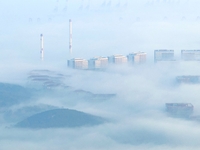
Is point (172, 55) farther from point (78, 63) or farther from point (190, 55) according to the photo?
point (78, 63)

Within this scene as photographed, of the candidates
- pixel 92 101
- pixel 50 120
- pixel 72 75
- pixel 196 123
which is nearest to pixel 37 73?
pixel 72 75

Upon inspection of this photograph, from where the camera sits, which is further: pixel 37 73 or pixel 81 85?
pixel 37 73

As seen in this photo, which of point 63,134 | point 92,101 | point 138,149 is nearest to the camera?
point 138,149

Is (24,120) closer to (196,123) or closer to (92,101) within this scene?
(92,101)

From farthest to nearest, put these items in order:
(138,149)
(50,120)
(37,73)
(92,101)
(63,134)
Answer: (37,73) → (92,101) → (50,120) → (63,134) → (138,149)

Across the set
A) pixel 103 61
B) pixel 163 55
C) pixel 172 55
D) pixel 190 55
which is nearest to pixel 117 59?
pixel 103 61

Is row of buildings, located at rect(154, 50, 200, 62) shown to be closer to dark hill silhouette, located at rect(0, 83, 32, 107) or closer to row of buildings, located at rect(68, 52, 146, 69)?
row of buildings, located at rect(68, 52, 146, 69)

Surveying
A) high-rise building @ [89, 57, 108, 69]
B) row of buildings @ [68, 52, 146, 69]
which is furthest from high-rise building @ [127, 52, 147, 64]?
high-rise building @ [89, 57, 108, 69]

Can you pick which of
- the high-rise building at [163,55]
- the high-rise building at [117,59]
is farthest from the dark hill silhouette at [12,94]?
the high-rise building at [163,55]
